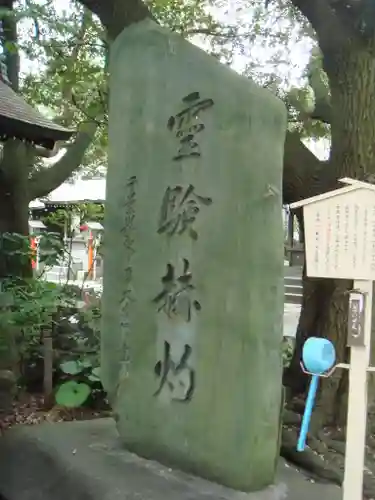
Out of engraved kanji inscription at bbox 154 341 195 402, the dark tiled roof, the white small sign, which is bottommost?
engraved kanji inscription at bbox 154 341 195 402

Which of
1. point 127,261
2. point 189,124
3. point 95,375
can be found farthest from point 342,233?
point 95,375

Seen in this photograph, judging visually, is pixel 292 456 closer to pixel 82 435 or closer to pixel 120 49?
pixel 82 435

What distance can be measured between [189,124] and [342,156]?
188 centimetres

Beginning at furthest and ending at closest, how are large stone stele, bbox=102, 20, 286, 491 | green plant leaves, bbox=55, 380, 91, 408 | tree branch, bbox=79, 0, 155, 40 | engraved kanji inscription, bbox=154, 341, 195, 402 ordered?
green plant leaves, bbox=55, 380, 91, 408, tree branch, bbox=79, 0, 155, 40, engraved kanji inscription, bbox=154, 341, 195, 402, large stone stele, bbox=102, 20, 286, 491

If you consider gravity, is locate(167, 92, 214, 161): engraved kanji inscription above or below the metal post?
above

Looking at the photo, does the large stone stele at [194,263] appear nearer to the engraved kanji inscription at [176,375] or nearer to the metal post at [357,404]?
the engraved kanji inscription at [176,375]

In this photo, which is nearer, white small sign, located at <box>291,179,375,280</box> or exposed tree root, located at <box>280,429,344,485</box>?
white small sign, located at <box>291,179,375,280</box>

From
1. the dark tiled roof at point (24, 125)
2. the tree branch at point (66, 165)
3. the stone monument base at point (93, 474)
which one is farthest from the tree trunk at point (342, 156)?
the tree branch at point (66, 165)

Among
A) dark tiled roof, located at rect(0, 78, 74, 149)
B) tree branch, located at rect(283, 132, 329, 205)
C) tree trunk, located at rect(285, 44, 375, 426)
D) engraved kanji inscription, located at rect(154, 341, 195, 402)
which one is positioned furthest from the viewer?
dark tiled roof, located at rect(0, 78, 74, 149)

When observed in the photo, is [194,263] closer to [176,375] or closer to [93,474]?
[176,375]

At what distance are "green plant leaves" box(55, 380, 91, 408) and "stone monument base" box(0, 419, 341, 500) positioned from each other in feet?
3.89

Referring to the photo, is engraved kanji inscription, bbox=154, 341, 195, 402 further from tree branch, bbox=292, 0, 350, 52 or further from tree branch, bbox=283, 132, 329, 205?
tree branch, bbox=292, 0, 350, 52

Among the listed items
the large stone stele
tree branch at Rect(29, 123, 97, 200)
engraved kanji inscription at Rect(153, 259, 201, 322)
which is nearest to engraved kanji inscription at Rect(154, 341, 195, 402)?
the large stone stele

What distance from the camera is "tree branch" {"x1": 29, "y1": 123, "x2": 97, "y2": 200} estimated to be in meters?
10.4
